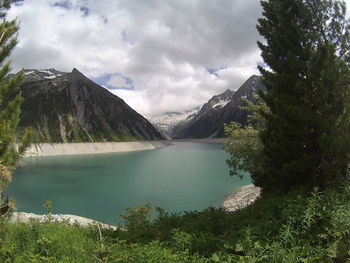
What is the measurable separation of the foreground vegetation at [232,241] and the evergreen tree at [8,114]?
2584 mm

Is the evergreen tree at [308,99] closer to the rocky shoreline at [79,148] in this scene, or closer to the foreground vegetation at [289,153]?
the foreground vegetation at [289,153]

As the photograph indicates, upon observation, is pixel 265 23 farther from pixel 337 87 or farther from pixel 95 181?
pixel 95 181

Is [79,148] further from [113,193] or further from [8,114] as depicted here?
[8,114]

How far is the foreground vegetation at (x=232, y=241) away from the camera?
19.8 feet

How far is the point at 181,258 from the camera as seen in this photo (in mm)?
6516

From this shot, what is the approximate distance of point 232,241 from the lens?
7844mm

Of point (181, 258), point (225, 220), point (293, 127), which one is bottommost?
point (225, 220)

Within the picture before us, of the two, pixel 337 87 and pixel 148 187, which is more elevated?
pixel 337 87

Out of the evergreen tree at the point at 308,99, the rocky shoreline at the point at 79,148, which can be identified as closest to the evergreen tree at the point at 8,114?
the evergreen tree at the point at 308,99

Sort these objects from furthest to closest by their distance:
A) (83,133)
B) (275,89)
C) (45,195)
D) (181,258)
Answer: (83,133) < (45,195) < (275,89) < (181,258)

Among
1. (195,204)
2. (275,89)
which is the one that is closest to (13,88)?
(275,89)

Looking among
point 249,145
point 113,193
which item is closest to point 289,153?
point 249,145

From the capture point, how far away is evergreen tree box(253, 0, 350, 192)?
36.3 ft

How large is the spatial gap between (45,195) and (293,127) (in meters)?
39.0
